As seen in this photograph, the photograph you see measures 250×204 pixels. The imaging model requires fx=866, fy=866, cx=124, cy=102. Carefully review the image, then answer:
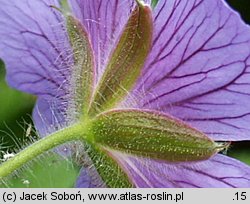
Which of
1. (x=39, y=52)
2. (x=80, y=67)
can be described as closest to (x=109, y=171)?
(x=80, y=67)

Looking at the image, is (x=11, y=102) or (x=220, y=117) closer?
(x=220, y=117)

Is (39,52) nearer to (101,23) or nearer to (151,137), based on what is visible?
(101,23)

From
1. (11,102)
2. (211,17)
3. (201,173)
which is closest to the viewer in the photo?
(211,17)

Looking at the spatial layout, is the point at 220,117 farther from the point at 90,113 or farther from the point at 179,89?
the point at 90,113

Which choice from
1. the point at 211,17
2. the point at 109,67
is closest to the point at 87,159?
the point at 109,67

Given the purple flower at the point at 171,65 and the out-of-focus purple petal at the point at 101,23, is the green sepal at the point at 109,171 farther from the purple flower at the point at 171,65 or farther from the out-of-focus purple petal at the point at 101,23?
the out-of-focus purple petal at the point at 101,23
